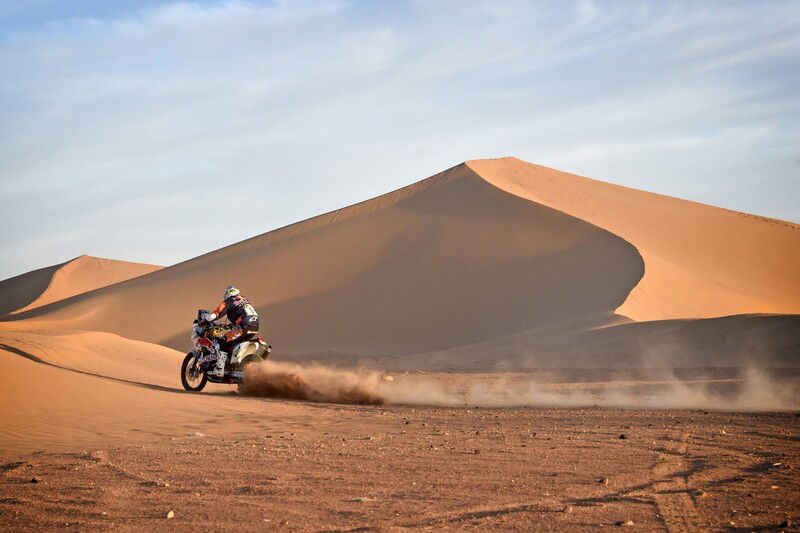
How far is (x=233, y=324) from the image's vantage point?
51.8ft

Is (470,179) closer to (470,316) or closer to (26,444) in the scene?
(470,316)

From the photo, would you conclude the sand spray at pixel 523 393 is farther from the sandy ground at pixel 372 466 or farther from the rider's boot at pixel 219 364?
the sandy ground at pixel 372 466

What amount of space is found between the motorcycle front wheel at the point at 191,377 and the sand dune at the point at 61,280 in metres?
83.1

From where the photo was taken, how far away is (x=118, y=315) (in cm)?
5150

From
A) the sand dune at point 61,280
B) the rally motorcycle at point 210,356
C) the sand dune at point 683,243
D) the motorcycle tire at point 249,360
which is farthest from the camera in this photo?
the sand dune at point 61,280

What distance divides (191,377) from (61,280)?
3743 inches

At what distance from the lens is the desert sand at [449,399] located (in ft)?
22.0

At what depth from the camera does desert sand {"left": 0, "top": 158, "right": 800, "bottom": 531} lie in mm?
6691

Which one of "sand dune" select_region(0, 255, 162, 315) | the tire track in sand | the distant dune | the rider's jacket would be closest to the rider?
the rider's jacket

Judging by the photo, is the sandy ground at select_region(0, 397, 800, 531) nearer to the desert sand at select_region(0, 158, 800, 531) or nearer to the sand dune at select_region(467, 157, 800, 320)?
the desert sand at select_region(0, 158, 800, 531)

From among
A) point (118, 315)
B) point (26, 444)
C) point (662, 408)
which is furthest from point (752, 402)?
point (118, 315)

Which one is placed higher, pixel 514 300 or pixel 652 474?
pixel 514 300

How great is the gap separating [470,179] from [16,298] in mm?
62901

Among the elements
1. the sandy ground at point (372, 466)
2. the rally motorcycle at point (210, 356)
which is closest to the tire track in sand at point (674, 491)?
the sandy ground at point (372, 466)
